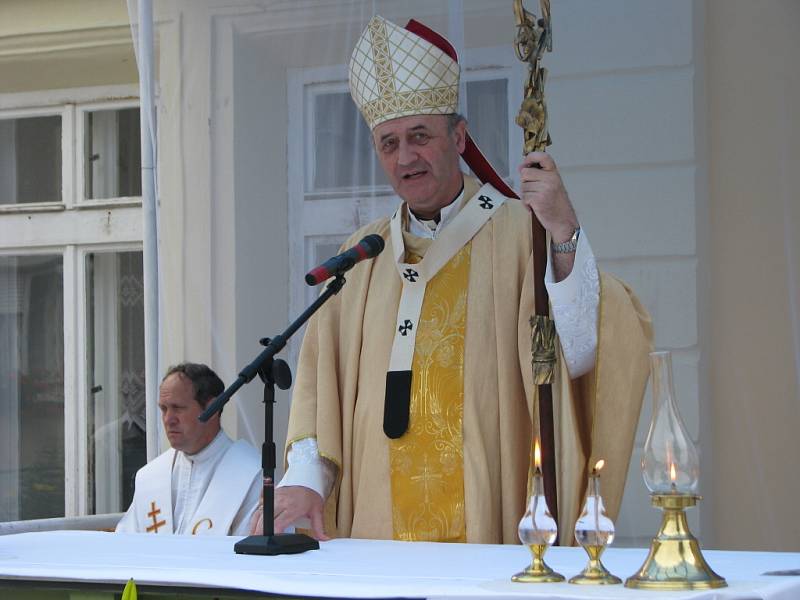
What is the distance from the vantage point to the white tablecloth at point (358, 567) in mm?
2312

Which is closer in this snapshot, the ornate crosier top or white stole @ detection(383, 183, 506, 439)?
the ornate crosier top

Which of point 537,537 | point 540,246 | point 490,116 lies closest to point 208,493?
point 490,116

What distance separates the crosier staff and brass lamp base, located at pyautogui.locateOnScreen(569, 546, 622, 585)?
1.08 meters

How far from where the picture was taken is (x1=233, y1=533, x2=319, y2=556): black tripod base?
3.09 m

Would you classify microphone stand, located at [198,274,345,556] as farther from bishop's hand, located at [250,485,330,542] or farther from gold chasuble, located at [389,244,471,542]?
gold chasuble, located at [389,244,471,542]

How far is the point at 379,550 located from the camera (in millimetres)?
3201

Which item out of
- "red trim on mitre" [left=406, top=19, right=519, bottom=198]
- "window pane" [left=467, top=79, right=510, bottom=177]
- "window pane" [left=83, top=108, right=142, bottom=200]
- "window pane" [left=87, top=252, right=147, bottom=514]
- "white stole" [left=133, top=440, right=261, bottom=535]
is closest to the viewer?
"red trim on mitre" [left=406, top=19, right=519, bottom=198]

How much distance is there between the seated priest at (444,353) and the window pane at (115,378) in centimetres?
347

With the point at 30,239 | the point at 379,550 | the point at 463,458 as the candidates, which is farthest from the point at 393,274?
the point at 30,239

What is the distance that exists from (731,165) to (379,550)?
8.63 feet

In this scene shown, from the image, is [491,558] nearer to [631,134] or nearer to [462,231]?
[462,231]

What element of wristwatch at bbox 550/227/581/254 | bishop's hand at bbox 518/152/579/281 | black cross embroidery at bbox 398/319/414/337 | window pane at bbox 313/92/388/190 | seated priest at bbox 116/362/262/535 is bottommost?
seated priest at bbox 116/362/262/535

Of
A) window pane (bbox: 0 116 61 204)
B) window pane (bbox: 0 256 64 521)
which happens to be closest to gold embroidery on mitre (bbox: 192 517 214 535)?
window pane (bbox: 0 256 64 521)

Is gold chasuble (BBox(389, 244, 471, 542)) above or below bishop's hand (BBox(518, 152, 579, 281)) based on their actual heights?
below
